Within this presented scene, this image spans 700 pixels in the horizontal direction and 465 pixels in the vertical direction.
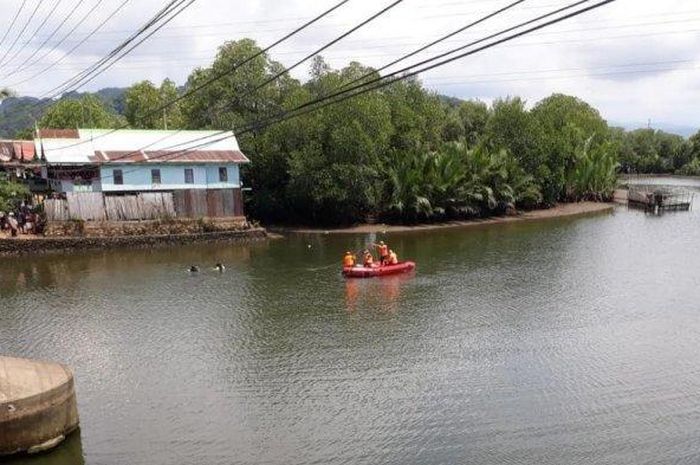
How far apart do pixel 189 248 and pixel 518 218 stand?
88.6 feet

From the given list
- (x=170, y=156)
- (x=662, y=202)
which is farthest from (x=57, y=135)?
(x=662, y=202)

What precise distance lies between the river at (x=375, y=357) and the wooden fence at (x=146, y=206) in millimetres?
5707

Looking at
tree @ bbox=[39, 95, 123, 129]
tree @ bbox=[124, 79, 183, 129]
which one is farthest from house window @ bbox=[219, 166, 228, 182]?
tree @ bbox=[39, 95, 123, 129]

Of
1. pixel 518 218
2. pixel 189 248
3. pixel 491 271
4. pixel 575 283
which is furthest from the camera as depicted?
pixel 518 218

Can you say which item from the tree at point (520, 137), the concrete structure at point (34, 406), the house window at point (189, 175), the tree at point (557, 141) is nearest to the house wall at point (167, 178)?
the house window at point (189, 175)

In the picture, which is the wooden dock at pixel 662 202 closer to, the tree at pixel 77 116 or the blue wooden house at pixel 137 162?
the blue wooden house at pixel 137 162

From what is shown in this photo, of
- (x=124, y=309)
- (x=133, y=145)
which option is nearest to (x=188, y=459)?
(x=124, y=309)

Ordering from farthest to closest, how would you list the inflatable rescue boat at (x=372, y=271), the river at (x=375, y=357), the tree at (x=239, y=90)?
the tree at (x=239, y=90), the inflatable rescue boat at (x=372, y=271), the river at (x=375, y=357)

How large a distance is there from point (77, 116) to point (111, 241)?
35203 millimetres

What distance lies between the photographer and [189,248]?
138 feet

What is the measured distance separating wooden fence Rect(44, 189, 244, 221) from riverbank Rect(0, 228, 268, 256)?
1546 mm

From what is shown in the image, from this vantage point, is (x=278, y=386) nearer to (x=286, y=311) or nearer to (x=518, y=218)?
(x=286, y=311)

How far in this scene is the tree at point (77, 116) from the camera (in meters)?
70.4

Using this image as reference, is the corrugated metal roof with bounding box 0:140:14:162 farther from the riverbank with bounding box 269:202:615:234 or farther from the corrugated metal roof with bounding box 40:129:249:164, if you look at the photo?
the riverbank with bounding box 269:202:615:234
